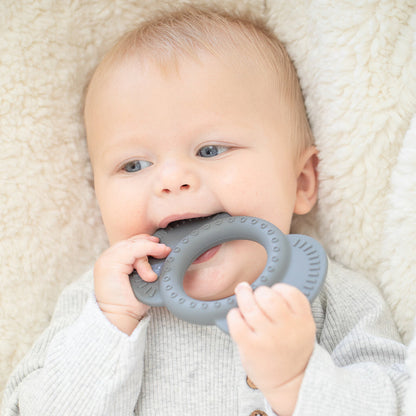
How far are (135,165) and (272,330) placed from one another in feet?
1.85

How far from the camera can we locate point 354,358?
3.90 ft

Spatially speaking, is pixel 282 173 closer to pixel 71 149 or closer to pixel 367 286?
pixel 367 286

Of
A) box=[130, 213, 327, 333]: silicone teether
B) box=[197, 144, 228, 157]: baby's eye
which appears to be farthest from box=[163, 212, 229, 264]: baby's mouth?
box=[197, 144, 228, 157]: baby's eye

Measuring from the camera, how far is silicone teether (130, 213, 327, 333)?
1.00 m

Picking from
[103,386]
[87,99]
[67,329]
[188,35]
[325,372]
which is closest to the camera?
[325,372]

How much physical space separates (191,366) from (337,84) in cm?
75

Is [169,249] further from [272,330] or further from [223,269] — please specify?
[272,330]

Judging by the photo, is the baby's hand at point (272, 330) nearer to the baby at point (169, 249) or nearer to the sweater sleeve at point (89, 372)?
the baby at point (169, 249)

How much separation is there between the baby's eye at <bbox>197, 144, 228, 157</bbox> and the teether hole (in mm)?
201

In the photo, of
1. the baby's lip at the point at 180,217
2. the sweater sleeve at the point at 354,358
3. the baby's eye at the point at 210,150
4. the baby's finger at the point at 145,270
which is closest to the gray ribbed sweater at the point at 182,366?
the sweater sleeve at the point at 354,358

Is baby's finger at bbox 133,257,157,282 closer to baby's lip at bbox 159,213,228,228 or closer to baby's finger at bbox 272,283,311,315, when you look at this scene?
baby's lip at bbox 159,213,228,228

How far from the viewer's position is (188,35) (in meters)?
1.36

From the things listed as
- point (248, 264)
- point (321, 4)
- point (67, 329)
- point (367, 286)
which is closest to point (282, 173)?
point (248, 264)

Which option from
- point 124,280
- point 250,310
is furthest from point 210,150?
point 250,310
